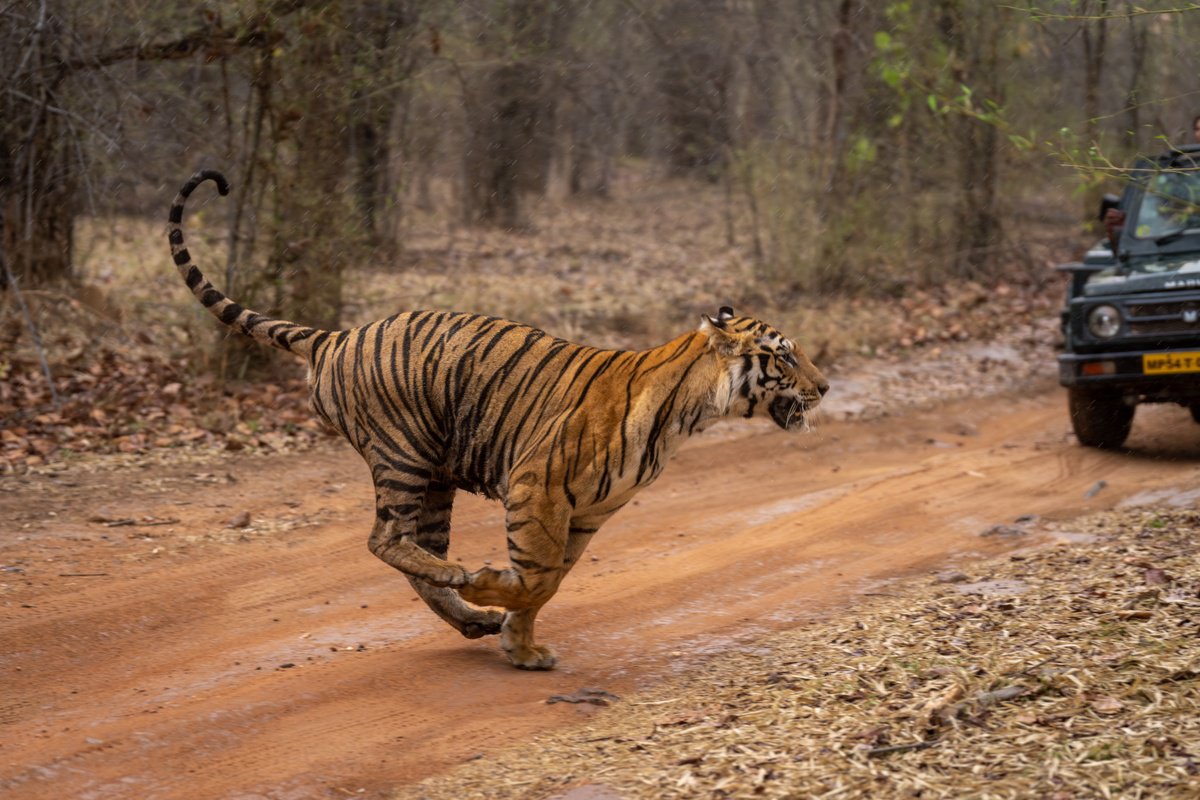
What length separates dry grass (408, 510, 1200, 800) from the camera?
4117mm

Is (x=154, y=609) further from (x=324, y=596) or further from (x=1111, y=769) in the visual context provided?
(x=1111, y=769)

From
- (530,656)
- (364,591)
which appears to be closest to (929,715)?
(530,656)

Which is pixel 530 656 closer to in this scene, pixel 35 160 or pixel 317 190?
pixel 317 190

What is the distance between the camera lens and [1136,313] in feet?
29.6

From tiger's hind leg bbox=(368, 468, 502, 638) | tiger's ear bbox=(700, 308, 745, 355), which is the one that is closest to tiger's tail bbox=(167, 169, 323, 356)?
tiger's hind leg bbox=(368, 468, 502, 638)

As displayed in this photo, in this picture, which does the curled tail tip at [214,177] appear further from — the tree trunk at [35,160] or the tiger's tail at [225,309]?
the tree trunk at [35,160]

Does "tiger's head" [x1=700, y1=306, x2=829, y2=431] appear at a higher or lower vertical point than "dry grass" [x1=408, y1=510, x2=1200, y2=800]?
higher

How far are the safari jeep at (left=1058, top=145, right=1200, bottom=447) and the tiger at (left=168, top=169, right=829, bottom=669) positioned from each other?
4218mm

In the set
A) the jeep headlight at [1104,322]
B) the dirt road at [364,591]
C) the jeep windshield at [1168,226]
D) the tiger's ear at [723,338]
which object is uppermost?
the jeep windshield at [1168,226]

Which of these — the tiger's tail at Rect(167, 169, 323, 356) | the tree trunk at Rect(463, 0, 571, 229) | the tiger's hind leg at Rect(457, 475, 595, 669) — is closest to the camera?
the tiger's hind leg at Rect(457, 475, 595, 669)

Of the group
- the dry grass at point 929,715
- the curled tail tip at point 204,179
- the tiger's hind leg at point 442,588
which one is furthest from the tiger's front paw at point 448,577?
the curled tail tip at point 204,179

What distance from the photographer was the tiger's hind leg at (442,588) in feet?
18.8

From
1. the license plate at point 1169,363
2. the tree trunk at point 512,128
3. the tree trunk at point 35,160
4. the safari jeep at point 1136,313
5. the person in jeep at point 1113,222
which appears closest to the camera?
the license plate at point 1169,363

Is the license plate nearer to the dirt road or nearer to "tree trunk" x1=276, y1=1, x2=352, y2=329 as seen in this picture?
the dirt road
